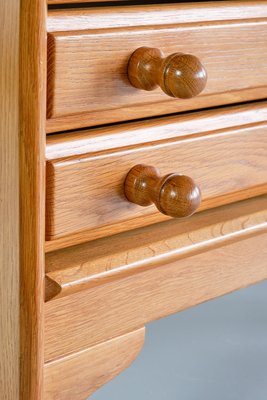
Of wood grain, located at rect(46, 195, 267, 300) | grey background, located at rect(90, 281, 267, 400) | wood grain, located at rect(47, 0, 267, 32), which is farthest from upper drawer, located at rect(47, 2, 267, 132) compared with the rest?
grey background, located at rect(90, 281, 267, 400)

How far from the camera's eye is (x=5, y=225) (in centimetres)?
65

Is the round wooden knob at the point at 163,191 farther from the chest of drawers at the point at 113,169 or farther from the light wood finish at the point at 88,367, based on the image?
the light wood finish at the point at 88,367

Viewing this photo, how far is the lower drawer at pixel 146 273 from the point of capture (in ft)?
2.19

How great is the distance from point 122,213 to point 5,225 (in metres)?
0.10

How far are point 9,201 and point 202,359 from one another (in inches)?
22.5

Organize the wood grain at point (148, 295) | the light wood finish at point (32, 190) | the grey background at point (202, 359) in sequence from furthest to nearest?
→ 1. the grey background at point (202, 359)
2. the wood grain at point (148, 295)
3. the light wood finish at point (32, 190)

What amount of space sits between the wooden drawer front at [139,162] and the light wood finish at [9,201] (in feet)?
0.10

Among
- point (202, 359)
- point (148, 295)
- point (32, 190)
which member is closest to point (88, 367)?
point (148, 295)

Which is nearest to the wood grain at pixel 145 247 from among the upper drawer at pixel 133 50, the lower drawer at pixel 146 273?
the lower drawer at pixel 146 273

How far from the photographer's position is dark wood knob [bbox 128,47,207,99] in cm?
62

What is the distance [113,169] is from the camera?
2.17 feet

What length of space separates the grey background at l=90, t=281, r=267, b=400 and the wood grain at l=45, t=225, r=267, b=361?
29 centimetres

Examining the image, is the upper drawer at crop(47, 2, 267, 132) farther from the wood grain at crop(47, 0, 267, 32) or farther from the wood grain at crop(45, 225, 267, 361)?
the wood grain at crop(45, 225, 267, 361)

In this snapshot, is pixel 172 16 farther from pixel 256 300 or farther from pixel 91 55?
pixel 256 300
